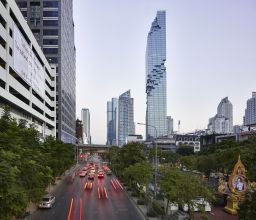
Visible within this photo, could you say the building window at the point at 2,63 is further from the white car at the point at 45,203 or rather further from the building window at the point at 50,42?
the building window at the point at 50,42

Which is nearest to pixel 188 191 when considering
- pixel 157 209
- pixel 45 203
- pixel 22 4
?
pixel 157 209

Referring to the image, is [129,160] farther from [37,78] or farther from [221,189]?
[37,78]

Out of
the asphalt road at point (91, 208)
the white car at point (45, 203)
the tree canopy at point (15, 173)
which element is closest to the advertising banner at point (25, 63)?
the asphalt road at point (91, 208)

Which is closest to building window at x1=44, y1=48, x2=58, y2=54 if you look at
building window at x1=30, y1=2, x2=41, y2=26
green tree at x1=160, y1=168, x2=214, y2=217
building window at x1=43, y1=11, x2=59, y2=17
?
building window at x1=30, y1=2, x2=41, y2=26

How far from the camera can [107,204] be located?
168ft

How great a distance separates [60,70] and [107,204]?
95.9m

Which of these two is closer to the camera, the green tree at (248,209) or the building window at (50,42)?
the green tree at (248,209)

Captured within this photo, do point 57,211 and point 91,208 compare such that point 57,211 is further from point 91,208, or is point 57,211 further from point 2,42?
point 2,42

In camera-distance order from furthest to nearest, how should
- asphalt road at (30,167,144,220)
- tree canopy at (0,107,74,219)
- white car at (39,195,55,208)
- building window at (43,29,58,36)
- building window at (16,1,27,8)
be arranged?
building window at (16,1,27,8) < building window at (43,29,58,36) < white car at (39,195,55,208) < asphalt road at (30,167,144,220) < tree canopy at (0,107,74,219)

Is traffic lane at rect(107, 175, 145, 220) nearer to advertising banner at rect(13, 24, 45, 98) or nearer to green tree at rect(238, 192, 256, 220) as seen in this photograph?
green tree at rect(238, 192, 256, 220)

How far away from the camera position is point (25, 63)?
2913 inches

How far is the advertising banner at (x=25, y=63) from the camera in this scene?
2606 inches

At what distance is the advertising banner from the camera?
66.2 meters

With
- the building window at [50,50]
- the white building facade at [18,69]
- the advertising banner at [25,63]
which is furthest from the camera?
the building window at [50,50]
